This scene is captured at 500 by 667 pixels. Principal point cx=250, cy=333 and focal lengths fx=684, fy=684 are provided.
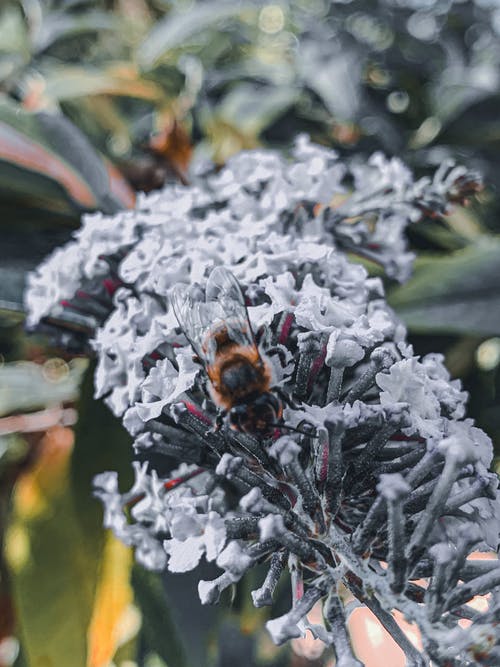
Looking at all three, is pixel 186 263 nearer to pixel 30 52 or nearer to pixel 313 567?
pixel 313 567

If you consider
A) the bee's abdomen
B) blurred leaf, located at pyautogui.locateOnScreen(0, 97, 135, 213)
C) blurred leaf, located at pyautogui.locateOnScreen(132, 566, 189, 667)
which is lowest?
blurred leaf, located at pyautogui.locateOnScreen(132, 566, 189, 667)

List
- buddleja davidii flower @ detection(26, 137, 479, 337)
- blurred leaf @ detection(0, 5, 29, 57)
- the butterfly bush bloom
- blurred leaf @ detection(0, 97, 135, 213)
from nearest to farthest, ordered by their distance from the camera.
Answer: the butterfly bush bloom, buddleja davidii flower @ detection(26, 137, 479, 337), blurred leaf @ detection(0, 97, 135, 213), blurred leaf @ detection(0, 5, 29, 57)

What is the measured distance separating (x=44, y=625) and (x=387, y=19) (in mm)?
975

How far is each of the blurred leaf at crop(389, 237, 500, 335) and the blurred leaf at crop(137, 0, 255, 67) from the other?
48 centimetres

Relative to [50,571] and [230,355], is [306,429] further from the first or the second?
[50,571]

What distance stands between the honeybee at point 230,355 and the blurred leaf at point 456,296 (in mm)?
244

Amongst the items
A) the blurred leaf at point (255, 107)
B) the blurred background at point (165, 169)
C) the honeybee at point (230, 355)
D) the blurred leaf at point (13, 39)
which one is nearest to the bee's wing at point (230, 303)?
the honeybee at point (230, 355)

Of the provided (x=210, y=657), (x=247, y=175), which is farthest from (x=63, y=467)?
(x=247, y=175)

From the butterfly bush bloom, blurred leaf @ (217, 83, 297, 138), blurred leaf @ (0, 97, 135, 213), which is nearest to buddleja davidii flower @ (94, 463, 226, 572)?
the butterfly bush bloom

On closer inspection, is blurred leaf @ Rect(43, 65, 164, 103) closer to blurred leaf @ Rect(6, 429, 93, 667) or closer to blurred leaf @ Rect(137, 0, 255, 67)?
blurred leaf @ Rect(137, 0, 255, 67)

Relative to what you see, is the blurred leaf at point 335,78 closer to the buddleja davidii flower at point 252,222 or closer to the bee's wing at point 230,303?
the buddleja davidii flower at point 252,222

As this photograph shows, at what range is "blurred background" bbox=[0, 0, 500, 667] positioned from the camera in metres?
0.58

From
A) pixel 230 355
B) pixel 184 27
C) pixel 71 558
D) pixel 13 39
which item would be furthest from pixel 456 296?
pixel 13 39

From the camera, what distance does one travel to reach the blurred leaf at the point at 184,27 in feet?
2.84
